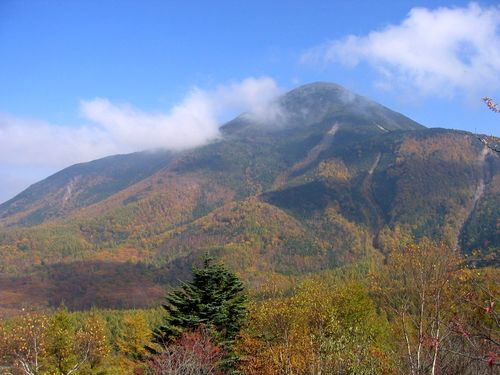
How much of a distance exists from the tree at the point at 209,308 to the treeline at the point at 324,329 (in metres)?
0.09

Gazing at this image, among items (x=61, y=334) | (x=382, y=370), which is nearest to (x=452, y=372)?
(x=382, y=370)

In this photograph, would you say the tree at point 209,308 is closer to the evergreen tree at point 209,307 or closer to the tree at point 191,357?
the evergreen tree at point 209,307

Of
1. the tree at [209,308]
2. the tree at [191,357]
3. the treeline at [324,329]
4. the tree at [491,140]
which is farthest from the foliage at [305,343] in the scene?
the tree at [491,140]

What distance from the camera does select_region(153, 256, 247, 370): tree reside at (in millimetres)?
37156

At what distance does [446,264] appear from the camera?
19.3 metres

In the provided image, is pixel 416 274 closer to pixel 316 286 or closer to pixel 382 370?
pixel 382 370

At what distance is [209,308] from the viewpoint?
125 feet

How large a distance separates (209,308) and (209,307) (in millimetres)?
83

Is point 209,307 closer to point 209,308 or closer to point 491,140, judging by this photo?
point 209,308

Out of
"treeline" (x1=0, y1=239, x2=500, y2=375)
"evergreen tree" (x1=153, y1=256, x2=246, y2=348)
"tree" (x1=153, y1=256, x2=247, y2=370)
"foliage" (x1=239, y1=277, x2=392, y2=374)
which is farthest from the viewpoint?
"evergreen tree" (x1=153, y1=256, x2=246, y2=348)

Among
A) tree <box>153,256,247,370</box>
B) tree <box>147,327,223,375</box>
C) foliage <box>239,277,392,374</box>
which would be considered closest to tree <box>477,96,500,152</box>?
foliage <box>239,277,392,374</box>

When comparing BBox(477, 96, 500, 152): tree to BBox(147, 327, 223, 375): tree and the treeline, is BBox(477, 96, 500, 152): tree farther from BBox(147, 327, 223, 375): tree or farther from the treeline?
BBox(147, 327, 223, 375): tree

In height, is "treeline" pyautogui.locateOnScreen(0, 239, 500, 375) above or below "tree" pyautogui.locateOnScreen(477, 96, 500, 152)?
below

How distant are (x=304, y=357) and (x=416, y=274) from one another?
36.8 ft
